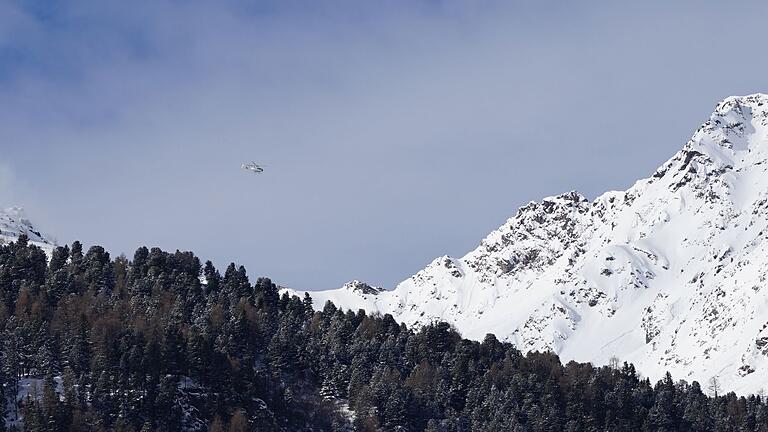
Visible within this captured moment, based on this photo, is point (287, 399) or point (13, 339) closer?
point (13, 339)

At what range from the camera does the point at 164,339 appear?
189 metres

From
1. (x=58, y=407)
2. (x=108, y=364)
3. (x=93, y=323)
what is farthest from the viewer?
(x=93, y=323)

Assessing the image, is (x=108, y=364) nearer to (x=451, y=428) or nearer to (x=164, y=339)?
(x=164, y=339)

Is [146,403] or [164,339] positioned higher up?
[164,339]

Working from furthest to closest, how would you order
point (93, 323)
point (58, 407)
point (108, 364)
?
1. point (93, 323)
2. point (108, 364)
3. point (58, 407)

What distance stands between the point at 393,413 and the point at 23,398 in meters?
53.4

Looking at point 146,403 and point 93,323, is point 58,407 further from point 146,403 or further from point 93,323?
point 93,323

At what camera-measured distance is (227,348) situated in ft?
652

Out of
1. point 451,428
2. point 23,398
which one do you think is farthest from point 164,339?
point 451,428

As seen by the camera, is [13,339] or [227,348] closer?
[13,339]

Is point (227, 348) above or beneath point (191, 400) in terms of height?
above

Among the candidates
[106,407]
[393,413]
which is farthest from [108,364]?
[393,413]

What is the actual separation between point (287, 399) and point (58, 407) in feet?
125

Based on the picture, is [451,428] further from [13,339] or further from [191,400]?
[13,339]
